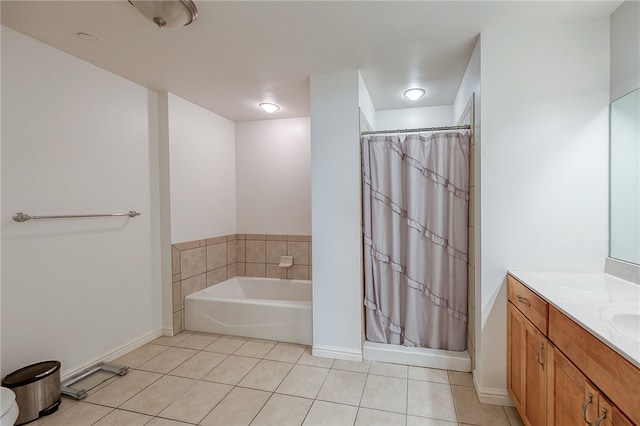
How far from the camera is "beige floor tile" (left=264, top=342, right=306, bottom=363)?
8.32 feet

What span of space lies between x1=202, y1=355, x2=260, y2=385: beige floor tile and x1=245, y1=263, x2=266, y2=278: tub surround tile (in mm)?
1367

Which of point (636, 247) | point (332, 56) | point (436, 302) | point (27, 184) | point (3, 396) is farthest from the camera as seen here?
point (436, 302)

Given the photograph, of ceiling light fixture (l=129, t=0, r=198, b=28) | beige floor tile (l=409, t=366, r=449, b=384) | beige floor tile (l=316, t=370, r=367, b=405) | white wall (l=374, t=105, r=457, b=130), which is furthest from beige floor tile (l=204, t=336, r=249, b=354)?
white wall (l=374, t=105, r=457, b=130)

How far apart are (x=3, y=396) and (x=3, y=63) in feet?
6.11

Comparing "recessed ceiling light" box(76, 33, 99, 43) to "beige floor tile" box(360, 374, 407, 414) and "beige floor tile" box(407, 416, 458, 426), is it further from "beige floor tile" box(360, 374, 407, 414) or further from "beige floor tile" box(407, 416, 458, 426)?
"beige floor tile" box(407, 416, 458, 426)

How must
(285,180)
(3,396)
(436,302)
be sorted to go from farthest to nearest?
1. (285,180)
2. (436,302)
3. (3,396)

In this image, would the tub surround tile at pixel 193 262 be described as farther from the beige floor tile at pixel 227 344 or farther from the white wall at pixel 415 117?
the white wall at pixel 415 117

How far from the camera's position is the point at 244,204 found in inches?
157

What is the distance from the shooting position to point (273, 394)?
204 centimetres

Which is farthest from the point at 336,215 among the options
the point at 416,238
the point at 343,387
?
the point at 343,387

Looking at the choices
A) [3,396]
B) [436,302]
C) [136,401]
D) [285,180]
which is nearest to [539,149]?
[436,302]

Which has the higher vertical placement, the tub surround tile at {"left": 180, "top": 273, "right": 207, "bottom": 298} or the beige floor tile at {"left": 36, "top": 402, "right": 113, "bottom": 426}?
the tub surround tile at {"left": 180, "top": 273, "right": 207, "bottom": 298}

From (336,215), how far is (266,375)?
132 cm

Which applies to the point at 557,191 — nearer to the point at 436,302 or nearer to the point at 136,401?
the point at 436,302
